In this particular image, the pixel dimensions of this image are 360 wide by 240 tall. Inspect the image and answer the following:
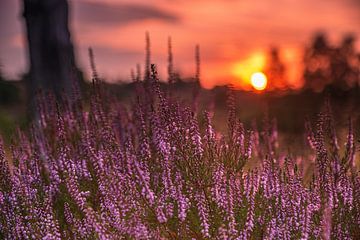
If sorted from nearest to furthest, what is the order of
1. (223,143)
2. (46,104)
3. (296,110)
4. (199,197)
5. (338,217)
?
(199,197) → (338,217) → (223,143) → (46,104) → (296,110)

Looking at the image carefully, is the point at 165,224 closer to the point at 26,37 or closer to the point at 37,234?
the point at 37,234

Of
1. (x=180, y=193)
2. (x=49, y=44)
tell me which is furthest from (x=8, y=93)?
(x=180, y=193)

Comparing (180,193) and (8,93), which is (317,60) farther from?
(180,193)

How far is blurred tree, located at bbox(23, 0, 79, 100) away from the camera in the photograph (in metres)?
8.76

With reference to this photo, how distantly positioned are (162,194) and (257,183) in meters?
0.81

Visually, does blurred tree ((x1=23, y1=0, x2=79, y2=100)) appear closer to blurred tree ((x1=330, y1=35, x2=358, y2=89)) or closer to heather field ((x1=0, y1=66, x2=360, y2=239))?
heather field ((x1=0, y1=66, x2=360, y2=239))

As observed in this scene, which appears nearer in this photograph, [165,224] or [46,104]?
[165,224]

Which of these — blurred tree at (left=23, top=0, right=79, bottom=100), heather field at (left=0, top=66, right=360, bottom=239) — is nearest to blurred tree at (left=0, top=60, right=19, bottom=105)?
blurred tree at (left=23, top=0, right=79, bottom=100)

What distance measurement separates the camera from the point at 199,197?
4129 millimetres

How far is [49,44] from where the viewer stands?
8898 mm

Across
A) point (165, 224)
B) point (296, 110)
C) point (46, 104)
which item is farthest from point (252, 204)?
point (296, 110)

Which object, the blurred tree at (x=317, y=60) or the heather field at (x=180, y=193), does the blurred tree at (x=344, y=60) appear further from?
the heather field at (x=180, y=193)

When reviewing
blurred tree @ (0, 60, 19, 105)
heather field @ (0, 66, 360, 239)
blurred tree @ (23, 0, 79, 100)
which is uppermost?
blurred tree @ (23, 0, 79, 100)

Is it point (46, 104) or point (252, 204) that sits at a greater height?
point (46, 104)
